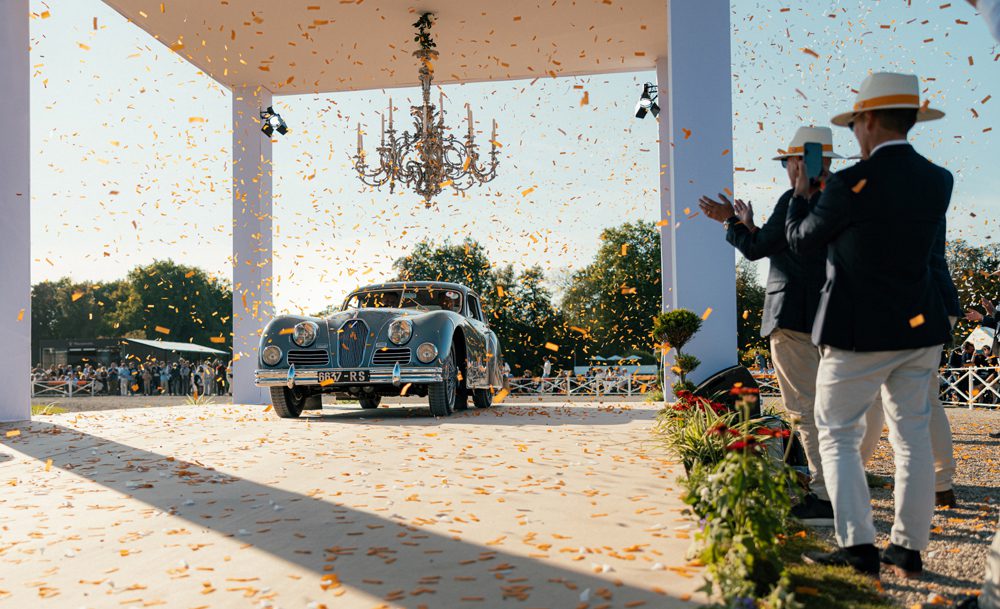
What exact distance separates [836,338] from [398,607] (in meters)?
1.71

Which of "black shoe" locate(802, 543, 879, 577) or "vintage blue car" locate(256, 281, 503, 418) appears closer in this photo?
"black shoe" locate(802, 543, 879, 577)

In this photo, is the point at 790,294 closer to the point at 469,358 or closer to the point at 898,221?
the point at 898,221

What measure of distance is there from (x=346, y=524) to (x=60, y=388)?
29.5 meters

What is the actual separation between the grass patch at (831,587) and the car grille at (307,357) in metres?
6.30

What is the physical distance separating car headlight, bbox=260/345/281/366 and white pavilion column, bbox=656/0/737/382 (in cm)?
429

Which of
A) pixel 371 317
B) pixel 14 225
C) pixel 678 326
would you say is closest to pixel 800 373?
pixel 678 326

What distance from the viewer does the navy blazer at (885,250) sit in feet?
8.89

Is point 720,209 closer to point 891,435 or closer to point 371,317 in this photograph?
point 891,435

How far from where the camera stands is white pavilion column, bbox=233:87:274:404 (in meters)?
13.3

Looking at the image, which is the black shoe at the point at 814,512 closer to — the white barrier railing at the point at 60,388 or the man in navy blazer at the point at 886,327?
the man in navy blazer at the point at 886,327

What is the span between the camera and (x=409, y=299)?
1039 centimetres

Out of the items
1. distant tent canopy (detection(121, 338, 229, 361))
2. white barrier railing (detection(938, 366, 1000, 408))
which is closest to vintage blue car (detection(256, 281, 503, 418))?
white barrier railing (detection(938, 366, 1000, 408))

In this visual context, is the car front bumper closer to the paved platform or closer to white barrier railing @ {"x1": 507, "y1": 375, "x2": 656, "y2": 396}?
the paved platform

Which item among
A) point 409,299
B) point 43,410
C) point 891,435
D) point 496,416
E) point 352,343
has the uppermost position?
point 409,299
